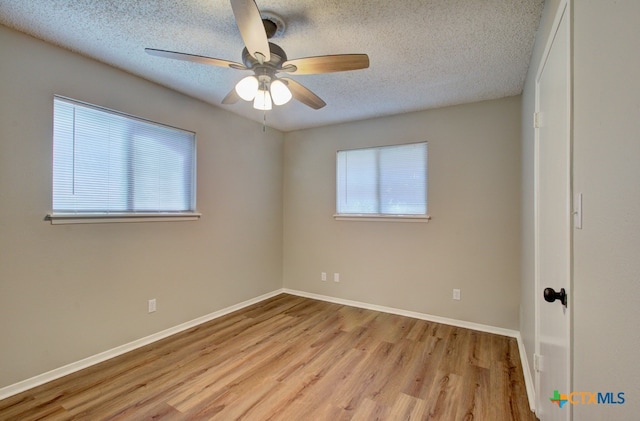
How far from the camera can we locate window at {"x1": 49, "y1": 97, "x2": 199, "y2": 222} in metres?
2.19

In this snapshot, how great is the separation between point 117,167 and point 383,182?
112 inches

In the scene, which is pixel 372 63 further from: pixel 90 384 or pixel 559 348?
pixel 90 384

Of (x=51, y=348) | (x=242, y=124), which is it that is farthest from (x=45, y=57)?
(x=51, y=348)

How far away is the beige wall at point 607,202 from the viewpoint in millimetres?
610

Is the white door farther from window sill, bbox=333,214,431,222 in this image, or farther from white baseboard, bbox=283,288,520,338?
window sill, bbox=333,214,431,222

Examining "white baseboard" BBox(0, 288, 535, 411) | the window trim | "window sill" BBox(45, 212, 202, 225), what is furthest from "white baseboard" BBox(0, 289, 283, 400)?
the window trim

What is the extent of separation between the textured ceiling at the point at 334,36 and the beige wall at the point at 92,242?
0.24 metres

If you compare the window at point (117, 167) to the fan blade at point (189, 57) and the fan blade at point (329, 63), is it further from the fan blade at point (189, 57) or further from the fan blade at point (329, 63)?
the fan blade at point (329, 63)

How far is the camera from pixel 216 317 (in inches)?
131

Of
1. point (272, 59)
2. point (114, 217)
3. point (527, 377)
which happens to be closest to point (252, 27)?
point (272, 59)

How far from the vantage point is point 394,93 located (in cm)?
290

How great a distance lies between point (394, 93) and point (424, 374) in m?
2.58

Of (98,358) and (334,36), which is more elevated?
(334,36)

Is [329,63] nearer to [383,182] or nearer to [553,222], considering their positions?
[553,222]
